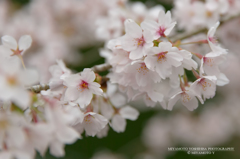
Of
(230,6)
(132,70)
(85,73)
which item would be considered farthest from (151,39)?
(230,6)

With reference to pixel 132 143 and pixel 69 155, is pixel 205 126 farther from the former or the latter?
pixel 69 155

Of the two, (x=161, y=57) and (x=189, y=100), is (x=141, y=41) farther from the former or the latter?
(x=189, y=100)

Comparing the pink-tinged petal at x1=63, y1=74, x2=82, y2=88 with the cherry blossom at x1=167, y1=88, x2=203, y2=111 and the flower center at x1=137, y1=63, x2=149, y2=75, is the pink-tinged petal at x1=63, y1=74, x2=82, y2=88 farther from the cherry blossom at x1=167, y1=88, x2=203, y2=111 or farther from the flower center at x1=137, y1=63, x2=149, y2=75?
the cherry blossom at x1=167, y1=88, x2=203, y2=111

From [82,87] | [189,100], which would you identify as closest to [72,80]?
[82,87]

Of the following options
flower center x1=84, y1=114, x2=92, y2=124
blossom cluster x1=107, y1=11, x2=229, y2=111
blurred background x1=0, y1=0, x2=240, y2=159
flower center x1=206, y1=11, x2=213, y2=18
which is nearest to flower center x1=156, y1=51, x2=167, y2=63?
blossom cluster x1=107, y1=11, x2=229, y2=111

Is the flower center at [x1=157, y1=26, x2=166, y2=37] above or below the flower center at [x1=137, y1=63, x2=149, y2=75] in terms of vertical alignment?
above

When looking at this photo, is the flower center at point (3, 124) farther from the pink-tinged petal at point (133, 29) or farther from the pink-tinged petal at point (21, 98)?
the pink-tinged petal at point (133, 29)
